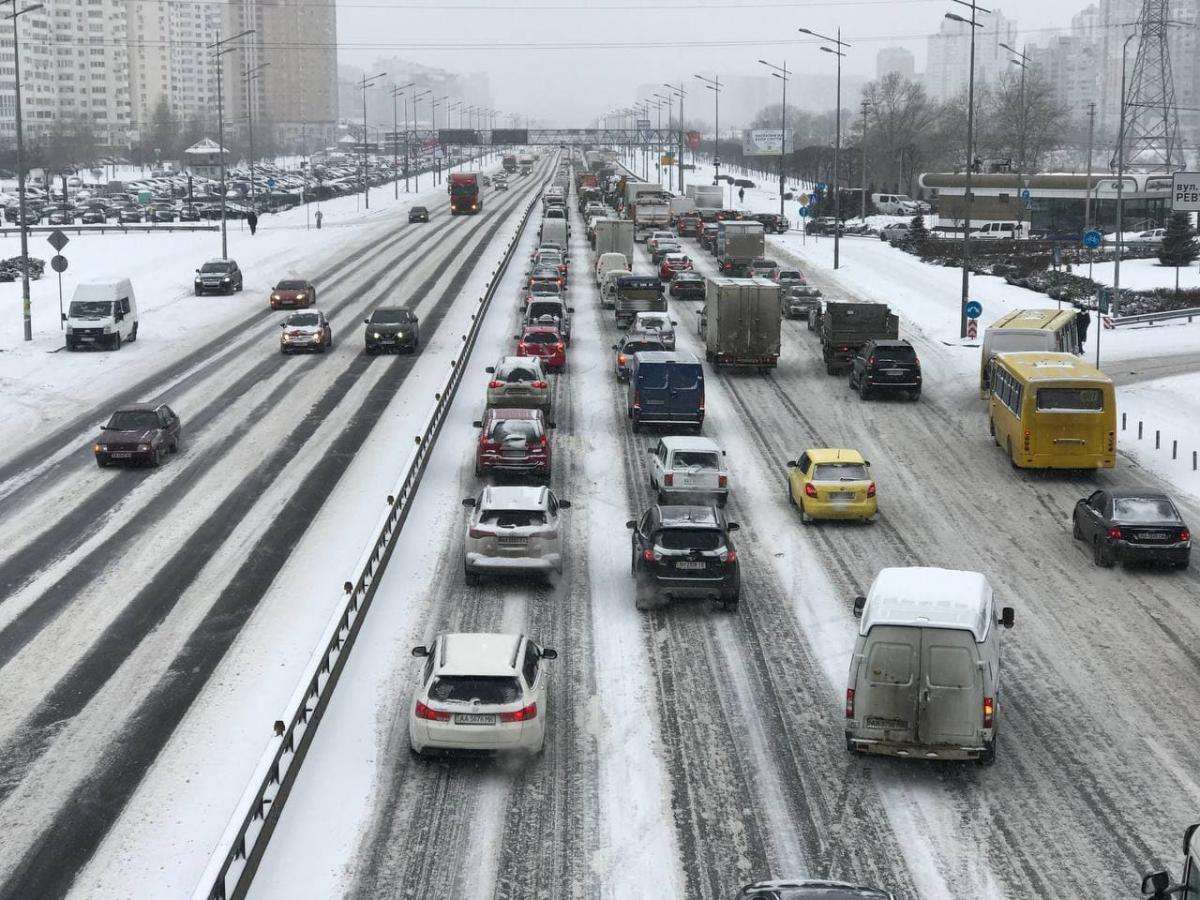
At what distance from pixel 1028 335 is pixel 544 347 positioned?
13.4 meters

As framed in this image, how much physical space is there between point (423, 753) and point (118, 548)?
39.3ft

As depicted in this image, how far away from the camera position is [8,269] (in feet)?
244

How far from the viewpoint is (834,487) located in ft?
98.7

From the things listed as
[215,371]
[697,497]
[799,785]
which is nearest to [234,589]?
[697,497]

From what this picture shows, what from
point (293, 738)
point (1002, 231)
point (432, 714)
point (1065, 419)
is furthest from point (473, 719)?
point (1002, 231)

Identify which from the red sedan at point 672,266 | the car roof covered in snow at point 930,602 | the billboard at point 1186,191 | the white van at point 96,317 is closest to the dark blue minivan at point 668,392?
the car roof covered in snow at point 930,602

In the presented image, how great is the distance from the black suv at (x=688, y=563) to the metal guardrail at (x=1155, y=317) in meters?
35.4

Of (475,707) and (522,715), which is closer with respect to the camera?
(475,707)

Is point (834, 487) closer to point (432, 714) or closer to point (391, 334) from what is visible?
point (432, 714)

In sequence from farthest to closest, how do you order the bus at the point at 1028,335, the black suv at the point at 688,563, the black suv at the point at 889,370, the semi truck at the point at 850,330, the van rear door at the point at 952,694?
the semi truck at the point at 850,330 < the black suv at the point at 889,370 < the bus at the point at 1028,335 < the black suv at the point at 688,563 < the van rear door at the point at 952,694

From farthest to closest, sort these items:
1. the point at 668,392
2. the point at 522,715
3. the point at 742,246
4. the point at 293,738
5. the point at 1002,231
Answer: the point at 1002,231 → the point at 742,246 → the point at 668,392 → the point at 293,738 → the point at 522,715

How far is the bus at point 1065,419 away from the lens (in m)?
33.4

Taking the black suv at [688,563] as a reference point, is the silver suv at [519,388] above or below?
above

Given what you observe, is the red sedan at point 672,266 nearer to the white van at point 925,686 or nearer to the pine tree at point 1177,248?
the pine tree at point 1177,248
